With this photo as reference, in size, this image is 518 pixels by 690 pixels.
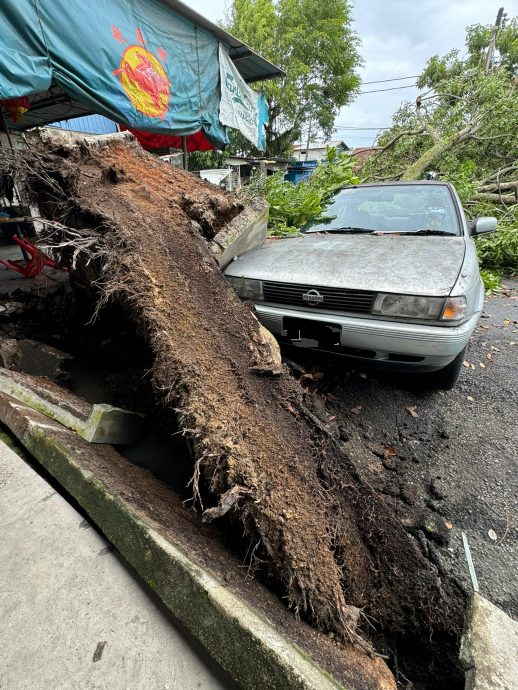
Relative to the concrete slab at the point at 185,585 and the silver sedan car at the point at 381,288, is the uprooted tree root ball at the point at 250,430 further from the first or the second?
the silver sedan car at the point at 381,288

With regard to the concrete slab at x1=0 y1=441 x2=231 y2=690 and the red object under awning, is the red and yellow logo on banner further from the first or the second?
the concrete slab at x1=0 y1=441 x2=231 y2=690

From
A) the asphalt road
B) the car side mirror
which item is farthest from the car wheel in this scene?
the car side mirror

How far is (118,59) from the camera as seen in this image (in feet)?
13.3

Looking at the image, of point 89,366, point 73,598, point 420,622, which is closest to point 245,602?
point 73,598

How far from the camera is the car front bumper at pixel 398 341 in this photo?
203 cm

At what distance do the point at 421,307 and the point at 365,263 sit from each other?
0.52 metres

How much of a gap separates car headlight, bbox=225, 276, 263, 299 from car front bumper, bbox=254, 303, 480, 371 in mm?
396

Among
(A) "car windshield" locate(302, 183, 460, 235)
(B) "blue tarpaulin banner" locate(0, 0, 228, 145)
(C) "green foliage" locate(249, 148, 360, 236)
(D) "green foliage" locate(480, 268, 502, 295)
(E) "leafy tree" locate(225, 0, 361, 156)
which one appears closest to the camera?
(A) "car windshield" locate(302, 183, 460, 235)

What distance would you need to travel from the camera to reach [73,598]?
1109 millimetres

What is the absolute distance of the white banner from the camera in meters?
5.77

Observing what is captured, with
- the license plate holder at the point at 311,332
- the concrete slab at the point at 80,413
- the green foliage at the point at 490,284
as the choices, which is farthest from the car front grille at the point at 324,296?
the green foliage at the point at 490,284

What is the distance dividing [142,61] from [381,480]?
553 centimetres

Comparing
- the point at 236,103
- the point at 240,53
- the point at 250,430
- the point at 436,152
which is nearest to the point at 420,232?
the point at 250,430

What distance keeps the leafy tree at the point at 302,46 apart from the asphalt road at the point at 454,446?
19.1 m
